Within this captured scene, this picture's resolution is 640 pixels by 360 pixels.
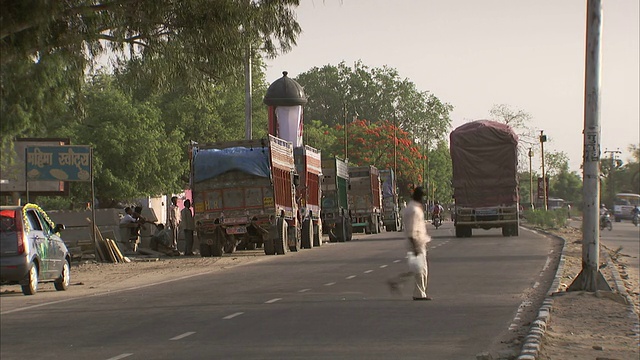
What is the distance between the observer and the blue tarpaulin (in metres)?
33.6

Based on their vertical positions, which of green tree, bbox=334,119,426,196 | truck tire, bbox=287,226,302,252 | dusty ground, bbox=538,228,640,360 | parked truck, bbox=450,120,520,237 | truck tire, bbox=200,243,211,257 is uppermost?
green tree, bbox=334,119,426,196

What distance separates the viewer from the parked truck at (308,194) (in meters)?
39.7

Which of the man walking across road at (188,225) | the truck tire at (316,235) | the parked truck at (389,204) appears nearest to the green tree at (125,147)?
the parked truck at (389,204)

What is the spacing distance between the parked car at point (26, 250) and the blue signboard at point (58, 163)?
32.3ft

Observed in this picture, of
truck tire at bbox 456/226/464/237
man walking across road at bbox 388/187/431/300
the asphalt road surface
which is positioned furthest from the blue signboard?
truck tire at bbox 456/226/464/237

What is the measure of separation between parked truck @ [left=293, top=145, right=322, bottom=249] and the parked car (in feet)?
56.2

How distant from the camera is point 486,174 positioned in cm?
4478

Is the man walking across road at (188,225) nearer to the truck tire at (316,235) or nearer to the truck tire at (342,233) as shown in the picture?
the truck tire at (316,235)

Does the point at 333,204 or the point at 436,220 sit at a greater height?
the point at 333,204

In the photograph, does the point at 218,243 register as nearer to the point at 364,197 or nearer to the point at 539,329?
the point at 539,329

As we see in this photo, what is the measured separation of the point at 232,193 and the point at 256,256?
2.34 metres

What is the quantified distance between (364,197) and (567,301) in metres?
40.2

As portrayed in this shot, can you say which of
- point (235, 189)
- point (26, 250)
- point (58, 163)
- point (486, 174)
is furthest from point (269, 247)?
point (26, 250)

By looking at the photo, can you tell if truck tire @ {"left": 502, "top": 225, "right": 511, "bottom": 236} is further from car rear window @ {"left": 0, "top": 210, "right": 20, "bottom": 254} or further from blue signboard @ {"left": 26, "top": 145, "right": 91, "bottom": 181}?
car rear window @ {"left": 0, "top": 210, "right": 20, "bottom": 254}
